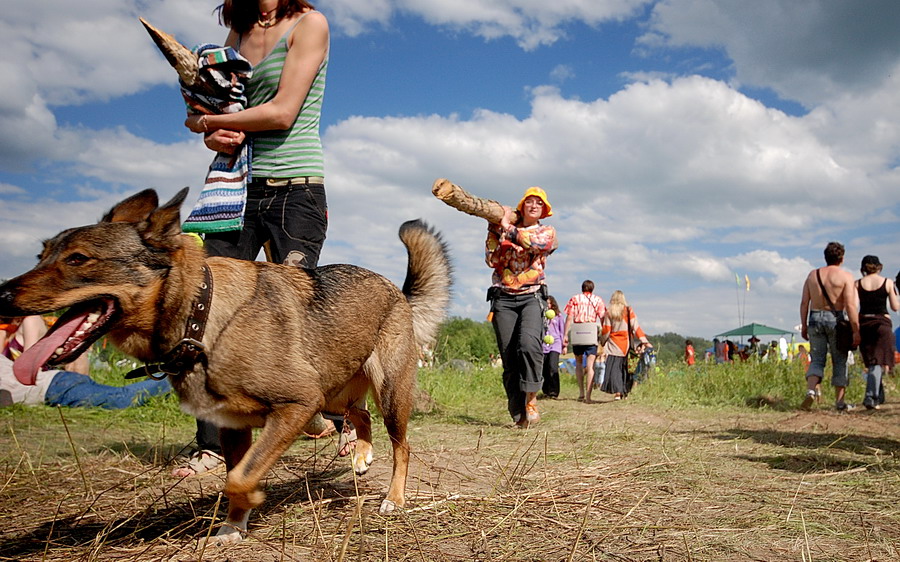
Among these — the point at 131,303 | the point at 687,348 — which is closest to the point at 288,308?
the point at 131,303

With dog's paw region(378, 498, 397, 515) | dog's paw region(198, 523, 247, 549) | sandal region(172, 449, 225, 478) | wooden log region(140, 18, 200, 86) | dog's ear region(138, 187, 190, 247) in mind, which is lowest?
dog's paw region(198, 523, 247, 549)

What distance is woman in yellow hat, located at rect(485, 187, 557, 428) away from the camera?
273 inches

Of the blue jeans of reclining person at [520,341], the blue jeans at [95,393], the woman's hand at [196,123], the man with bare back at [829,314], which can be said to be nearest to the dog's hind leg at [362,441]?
the woman's hand at [196,123]

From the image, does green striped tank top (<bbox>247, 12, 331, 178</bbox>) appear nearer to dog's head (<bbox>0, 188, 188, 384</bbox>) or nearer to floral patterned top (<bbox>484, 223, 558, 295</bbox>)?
dog's head (<bbox>0, 188, 188, 384</bbox>)

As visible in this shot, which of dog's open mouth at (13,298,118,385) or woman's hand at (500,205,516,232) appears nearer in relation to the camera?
dog's open mouth at (13,298,118,385)

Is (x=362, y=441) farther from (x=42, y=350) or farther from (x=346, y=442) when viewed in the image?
(x=42, y=350)

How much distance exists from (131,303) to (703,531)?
111 inches

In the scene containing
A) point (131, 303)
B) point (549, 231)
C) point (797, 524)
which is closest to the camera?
point (131, 303)

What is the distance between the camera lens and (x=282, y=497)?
3.82m

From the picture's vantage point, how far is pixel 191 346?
273cm

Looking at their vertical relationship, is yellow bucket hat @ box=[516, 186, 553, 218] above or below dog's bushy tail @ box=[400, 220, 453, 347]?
above

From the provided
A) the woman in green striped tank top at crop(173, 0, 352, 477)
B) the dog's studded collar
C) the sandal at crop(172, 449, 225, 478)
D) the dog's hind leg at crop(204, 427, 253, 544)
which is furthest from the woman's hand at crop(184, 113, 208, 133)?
the sandal at crop(172, 449, 225, 478)

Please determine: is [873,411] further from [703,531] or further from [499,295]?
[703,531]

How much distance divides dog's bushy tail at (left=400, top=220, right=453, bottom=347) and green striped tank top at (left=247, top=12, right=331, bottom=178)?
77 cm
